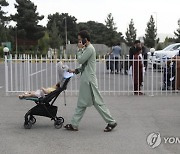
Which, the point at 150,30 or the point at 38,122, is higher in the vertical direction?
the point at 150,30

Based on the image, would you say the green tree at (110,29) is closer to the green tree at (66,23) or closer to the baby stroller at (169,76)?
the green tree at (66,23)

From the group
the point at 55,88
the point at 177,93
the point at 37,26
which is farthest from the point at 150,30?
the point at 55,88

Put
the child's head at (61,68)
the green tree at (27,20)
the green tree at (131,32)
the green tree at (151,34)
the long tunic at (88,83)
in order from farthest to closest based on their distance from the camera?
the green tree at (131,32) → the green tree at (151,34) → the green tree at (27,20) → the child's head at (61,68) → the long tunic at (88,83)

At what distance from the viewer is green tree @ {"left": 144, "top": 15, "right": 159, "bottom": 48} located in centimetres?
8088

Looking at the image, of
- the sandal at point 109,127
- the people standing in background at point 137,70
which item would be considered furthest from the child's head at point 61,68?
the people standing in background at point 137,70

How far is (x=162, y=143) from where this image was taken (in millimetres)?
6191

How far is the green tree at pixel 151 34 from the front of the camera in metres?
80.9

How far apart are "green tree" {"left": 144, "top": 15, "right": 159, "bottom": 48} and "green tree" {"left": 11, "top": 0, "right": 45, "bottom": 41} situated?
2507 cm

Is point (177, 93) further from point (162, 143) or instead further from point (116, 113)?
point (162, 143)

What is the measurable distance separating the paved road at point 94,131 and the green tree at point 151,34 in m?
71.9

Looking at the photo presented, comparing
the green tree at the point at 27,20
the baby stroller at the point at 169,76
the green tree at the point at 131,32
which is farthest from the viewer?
the green tree at the point at 131,32

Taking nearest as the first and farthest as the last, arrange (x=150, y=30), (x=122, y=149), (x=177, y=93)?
(x=122, y=149) → (x=177, y=93) → (x=150, y=30)

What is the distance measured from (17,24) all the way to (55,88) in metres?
60.8

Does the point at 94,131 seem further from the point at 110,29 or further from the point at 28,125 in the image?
the point at 110,29
